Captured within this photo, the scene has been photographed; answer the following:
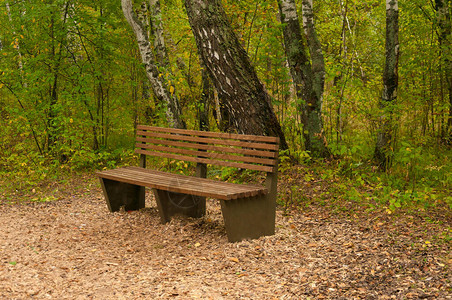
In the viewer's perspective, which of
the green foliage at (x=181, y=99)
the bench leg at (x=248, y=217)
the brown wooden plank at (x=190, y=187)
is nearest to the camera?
the brown wooden plank at (x=190, y=187)

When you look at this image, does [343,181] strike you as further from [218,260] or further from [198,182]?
[218,260]

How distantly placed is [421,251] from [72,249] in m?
3.39

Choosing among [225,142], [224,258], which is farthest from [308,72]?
[224,258]

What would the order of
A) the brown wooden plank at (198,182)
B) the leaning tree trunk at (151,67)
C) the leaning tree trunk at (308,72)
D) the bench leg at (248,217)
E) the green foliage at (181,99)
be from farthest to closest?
1. the leaning tree trunk at (151,67)
2. the leaning tree trunk at (308,72)
3. the green foliage at (181,99)
4. the brown wooden plank at (198,182)
5. the bench leg at (248,217)

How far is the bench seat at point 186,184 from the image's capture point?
4.39 meters

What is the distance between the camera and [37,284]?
3.80 metres

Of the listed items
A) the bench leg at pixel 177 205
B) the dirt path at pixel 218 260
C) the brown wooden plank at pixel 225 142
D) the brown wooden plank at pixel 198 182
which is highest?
the brown wooden plank at pixel 225 142

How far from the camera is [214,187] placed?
473 centimetres

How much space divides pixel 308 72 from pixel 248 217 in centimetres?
312

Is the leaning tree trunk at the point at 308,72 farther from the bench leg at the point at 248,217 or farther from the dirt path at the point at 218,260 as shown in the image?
the bench leg at the point at 248,217

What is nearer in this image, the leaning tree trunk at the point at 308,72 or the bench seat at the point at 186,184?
the bench seat at the point at 186,184

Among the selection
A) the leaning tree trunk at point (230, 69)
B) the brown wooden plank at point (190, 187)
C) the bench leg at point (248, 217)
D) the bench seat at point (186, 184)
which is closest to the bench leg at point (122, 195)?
the bench seat at point (186, 184)

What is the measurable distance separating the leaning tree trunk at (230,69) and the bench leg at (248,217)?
5.60 feet

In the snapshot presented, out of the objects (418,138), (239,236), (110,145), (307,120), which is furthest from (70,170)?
(418,138)
